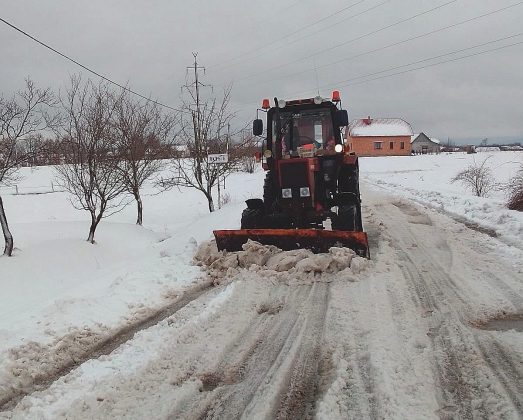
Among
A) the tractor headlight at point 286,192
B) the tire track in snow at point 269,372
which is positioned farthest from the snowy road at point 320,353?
the tractor headlight at point 286,192

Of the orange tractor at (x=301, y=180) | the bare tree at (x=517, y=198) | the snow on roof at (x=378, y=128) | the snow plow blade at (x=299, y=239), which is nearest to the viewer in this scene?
the snow plow blade at (x=299, y=239)

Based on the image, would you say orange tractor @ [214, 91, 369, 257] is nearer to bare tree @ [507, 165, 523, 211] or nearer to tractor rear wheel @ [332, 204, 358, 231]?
tractor rear wheel @ [332, 204, 358, 231]

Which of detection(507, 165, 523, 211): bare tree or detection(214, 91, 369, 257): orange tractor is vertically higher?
detection(214, 91, 369, 257): orange tractor

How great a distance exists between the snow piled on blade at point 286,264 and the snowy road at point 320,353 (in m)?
0.03

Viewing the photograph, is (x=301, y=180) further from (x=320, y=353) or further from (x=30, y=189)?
(x=30, y=189)

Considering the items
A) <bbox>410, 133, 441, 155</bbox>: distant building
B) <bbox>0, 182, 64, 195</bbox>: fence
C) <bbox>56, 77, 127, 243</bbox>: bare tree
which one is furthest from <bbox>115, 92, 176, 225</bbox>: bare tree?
<bbox>410, 133, 441, 155</bbox>: distant building

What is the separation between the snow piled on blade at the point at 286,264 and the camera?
18.3ft

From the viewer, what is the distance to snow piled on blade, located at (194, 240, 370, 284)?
220 inches

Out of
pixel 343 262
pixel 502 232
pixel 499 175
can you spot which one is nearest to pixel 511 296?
pixel 343 262

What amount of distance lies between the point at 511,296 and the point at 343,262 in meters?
1.95

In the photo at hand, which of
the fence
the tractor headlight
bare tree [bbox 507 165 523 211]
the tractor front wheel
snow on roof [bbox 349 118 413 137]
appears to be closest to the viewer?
the tractor headlight

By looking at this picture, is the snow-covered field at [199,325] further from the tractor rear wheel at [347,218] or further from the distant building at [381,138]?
the distant building at [381,138]

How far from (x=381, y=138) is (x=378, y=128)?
156cm

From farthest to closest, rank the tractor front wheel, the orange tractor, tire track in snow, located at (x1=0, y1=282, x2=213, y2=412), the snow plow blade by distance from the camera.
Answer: the tractor front wheel, the orange tractor, the snow plow blade, tire track in snow, located at (x1=0, y1=282, x2=213, y2=412)
